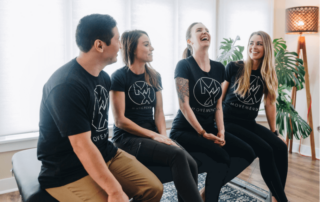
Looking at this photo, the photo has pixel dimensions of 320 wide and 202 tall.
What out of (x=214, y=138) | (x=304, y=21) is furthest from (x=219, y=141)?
(x=304, y=21)

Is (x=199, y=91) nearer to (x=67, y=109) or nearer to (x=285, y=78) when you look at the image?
(x=67, y=109)

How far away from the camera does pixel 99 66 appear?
120 centimetres

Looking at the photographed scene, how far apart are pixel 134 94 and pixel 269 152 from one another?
1021 mm

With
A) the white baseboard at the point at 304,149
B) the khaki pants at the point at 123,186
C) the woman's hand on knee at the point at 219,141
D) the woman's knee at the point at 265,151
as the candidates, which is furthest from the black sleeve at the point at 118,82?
the white baseboard at the point at 304,149

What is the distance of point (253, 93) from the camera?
6.66 feet

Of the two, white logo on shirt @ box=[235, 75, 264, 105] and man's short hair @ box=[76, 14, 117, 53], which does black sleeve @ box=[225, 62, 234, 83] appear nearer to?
white logo on shirt @ box=[235, 75, 264, 105]

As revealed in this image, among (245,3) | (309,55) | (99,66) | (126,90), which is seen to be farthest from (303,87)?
(99,66)

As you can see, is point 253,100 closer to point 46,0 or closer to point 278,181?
point 278,181

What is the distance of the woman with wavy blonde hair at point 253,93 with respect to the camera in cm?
192

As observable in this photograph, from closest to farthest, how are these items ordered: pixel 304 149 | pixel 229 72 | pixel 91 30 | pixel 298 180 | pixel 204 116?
pixel 91 30 → pixel 204 116 → pixel 229 72 → pixel 298 180 → pixel 304 149

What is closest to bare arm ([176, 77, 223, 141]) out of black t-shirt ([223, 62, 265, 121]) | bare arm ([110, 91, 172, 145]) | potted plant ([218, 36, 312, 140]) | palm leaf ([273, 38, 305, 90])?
bare arm ([110, 91, 172, 145])

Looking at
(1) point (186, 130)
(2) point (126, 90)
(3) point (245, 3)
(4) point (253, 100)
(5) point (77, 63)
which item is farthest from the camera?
(3) point (245, 3)

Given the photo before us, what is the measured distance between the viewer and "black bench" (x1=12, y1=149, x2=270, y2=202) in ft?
3.48

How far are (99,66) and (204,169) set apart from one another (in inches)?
37.4
